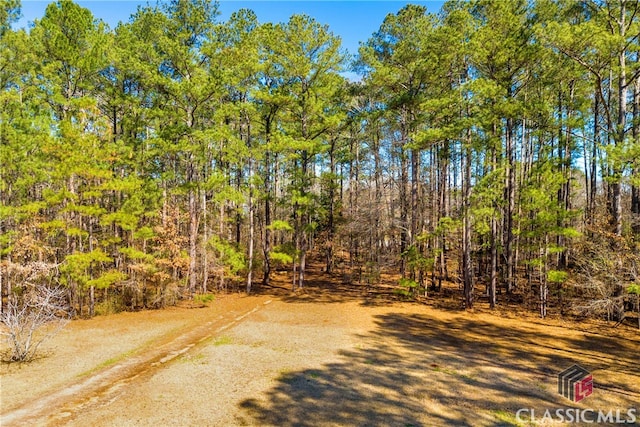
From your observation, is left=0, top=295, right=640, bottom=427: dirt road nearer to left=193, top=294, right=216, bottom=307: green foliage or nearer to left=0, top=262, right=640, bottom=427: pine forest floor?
left=0, top=262, right=640, bottom=427: pine forest floor

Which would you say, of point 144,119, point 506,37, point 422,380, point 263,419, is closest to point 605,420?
point 422,380

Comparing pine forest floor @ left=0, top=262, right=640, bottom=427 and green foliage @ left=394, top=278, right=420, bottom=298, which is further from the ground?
green foliage @ left=394, top=278, right=420, bottom=298

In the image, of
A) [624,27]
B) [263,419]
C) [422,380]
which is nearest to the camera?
[263,419]

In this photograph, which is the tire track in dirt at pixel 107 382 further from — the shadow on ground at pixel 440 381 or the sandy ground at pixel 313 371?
the shadow on ground at pixel 440 381

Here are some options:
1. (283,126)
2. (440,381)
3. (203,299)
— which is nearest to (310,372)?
(440,381)

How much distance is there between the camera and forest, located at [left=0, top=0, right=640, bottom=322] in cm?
1245

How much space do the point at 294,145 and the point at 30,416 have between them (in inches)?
546

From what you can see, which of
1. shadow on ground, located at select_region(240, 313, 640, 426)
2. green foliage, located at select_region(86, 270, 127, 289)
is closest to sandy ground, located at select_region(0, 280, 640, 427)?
shadow on ground, located at select_region(240, 313, 640, 426)

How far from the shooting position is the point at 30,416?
5.84m

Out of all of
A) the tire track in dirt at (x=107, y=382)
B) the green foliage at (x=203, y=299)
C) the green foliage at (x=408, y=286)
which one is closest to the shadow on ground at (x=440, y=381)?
the tire track in dirt at (x=107, y=382)

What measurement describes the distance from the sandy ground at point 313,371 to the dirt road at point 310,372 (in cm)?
4

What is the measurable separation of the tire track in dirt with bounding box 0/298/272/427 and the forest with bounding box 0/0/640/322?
14.7 feet

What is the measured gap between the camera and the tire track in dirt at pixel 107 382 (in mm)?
5855

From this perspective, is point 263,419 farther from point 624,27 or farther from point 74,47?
point 624,27
